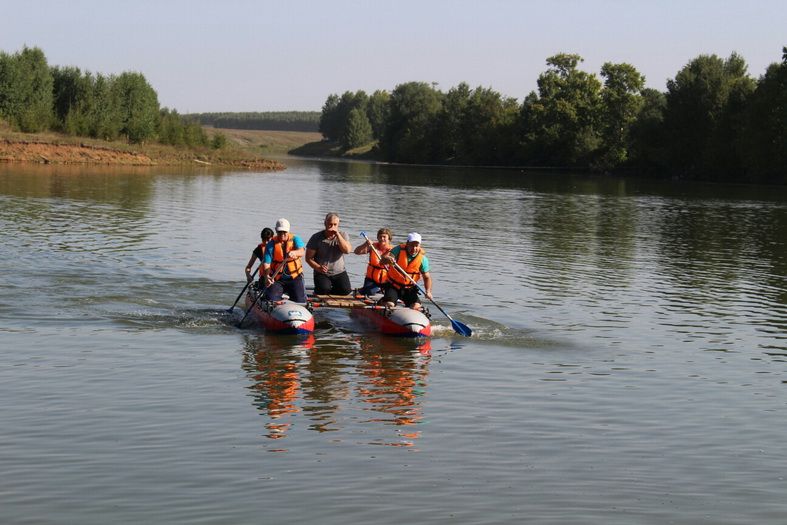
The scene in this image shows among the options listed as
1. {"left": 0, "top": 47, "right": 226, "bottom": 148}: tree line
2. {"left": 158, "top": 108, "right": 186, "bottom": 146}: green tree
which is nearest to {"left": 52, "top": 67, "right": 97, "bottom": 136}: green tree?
{"left": 0, "top": 47, "right": 226, "bottom": 148}: tree line

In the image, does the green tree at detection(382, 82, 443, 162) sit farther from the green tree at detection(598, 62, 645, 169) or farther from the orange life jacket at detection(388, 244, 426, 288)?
the orange life jacket at detection(388, 244, 426, 288)

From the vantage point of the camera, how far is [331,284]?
21.4 m

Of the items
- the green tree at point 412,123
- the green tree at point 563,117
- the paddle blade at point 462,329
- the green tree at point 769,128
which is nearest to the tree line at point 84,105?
the green tree at point 563,117

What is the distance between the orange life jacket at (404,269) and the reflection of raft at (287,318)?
208 cm

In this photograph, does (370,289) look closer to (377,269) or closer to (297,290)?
(377,269)

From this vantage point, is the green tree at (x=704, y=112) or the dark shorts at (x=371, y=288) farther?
the green tree at (x=704, y=112)

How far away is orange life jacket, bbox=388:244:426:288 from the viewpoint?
67.1 ft

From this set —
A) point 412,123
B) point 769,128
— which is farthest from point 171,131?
point 769,128

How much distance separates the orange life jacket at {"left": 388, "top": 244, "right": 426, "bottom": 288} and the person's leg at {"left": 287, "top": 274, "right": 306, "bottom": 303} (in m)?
1.74

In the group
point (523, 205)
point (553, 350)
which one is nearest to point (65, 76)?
point (523, 205)

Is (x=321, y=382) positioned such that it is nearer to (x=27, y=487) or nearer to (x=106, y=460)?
(x=106, y=460)

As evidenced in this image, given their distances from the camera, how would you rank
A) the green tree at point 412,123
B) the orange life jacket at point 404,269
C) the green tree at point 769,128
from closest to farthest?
the orange life jacket at point 404,269 < the green tree at point 769,128 < the green tree at point 412,123

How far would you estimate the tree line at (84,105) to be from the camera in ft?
310

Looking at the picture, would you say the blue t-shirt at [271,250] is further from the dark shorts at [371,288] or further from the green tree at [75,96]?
the green tree at [75,96]
